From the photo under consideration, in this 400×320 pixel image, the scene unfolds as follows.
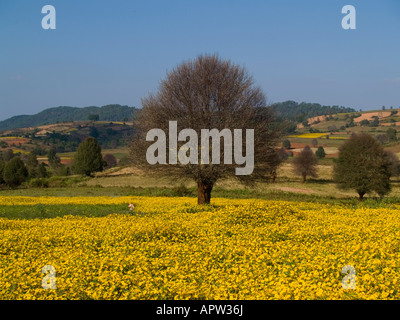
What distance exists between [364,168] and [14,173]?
185 ft

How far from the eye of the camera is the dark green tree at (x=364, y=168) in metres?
53.5

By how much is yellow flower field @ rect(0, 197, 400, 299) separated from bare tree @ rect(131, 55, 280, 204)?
11821 mm

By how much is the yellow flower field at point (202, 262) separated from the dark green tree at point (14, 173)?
60597 millimetres

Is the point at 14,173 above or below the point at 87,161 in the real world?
below

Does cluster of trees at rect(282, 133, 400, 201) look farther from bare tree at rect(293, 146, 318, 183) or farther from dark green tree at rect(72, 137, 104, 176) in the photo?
dark green tree at rect(72, 137, 104, 176)

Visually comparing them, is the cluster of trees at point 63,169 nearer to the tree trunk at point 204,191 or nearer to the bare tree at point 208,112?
the bare tree at point 208,112

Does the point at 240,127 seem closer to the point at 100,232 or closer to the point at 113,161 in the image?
the point at 100,232

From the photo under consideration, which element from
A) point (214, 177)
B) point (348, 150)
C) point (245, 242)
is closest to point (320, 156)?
point (348, 150)

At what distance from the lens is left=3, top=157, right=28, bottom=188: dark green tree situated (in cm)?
7281

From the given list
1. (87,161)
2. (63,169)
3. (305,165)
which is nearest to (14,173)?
(87,161)

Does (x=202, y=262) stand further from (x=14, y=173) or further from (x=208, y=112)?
(x=14, y=173)

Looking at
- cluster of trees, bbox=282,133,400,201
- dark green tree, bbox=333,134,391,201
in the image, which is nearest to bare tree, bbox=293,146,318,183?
cluster of trees, bbox=282,133,400,201

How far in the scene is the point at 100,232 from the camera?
1673 centimetres

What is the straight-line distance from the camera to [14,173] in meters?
73.5
